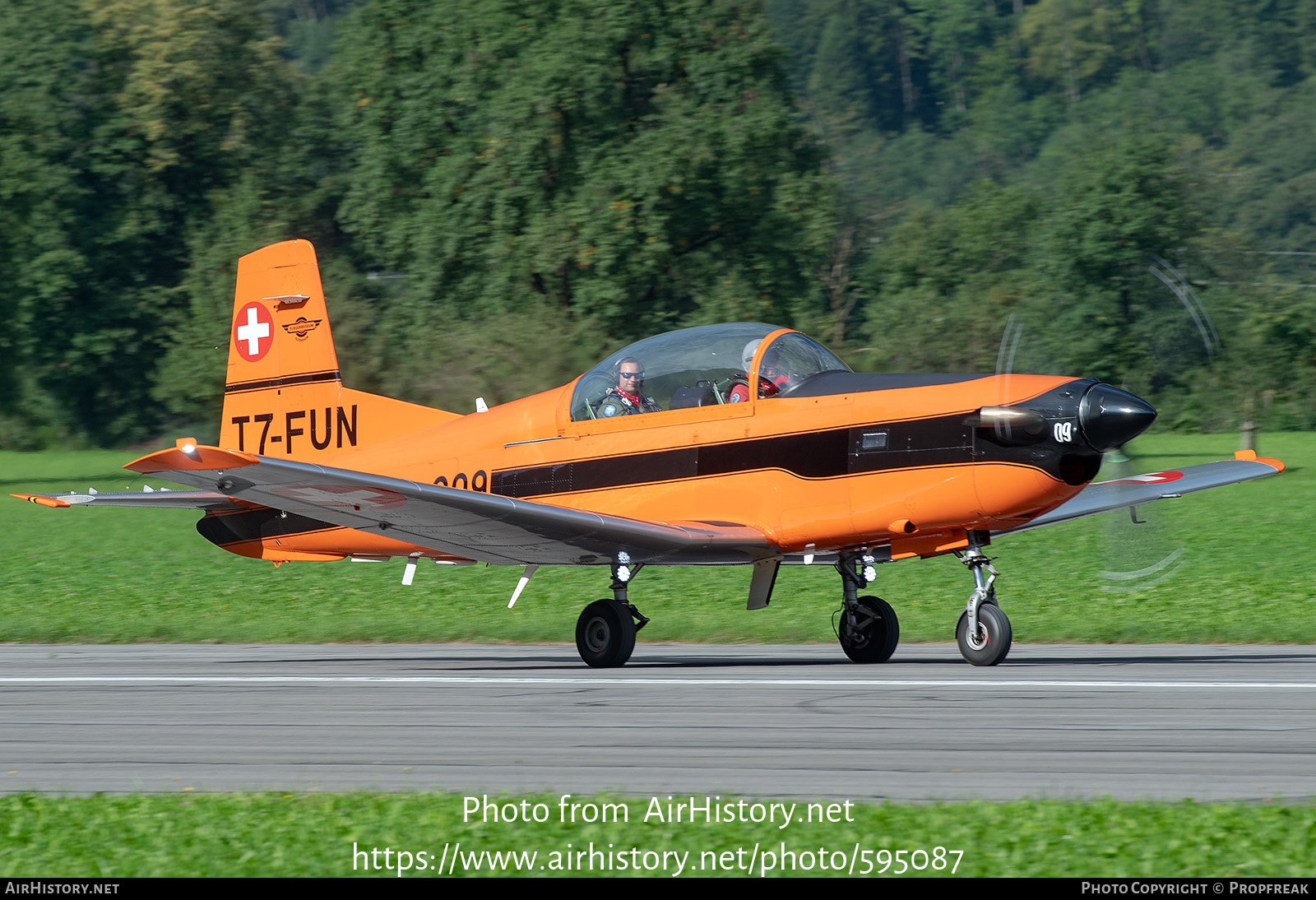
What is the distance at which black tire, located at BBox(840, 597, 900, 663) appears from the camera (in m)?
11.8

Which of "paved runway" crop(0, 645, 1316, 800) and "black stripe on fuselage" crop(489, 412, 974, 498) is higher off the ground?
"black stripe on fuselage" crop(489, 412, 974, 498)

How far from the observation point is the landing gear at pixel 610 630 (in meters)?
12.1

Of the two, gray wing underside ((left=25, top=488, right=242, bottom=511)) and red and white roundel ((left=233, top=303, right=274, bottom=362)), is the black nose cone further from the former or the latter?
red and white roundel ((left=233, top=303, right=274, bottom=362))

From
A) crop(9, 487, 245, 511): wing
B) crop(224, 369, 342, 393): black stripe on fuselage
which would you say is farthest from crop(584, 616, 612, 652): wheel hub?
crop(224, 369, 342, 393): black stripe on fuselage

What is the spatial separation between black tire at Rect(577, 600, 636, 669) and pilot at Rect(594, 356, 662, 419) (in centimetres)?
157

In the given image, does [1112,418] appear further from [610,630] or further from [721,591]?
[721,591]

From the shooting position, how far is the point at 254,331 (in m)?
14.2

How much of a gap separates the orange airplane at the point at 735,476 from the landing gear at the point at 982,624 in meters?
0.01

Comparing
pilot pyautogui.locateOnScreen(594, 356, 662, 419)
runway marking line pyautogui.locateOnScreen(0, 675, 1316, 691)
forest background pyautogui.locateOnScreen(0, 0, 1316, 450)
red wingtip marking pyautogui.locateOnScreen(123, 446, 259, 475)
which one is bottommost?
runway marking line pyautogui.locateOnScreen(0, 675, 1316, 691)

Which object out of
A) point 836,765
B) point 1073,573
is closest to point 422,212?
point 1073,573

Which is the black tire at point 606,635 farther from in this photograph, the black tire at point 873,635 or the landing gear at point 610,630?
the black tire at point 873,635

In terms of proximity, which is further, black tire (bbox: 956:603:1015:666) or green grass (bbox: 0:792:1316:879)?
black tire (bbox: 956:603:1015:666)

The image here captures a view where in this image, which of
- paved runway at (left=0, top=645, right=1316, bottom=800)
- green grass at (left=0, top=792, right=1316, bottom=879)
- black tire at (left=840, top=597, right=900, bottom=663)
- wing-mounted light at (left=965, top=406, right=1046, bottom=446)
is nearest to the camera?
green grass at (left=0, top=792, right=1316, bottom=879)
